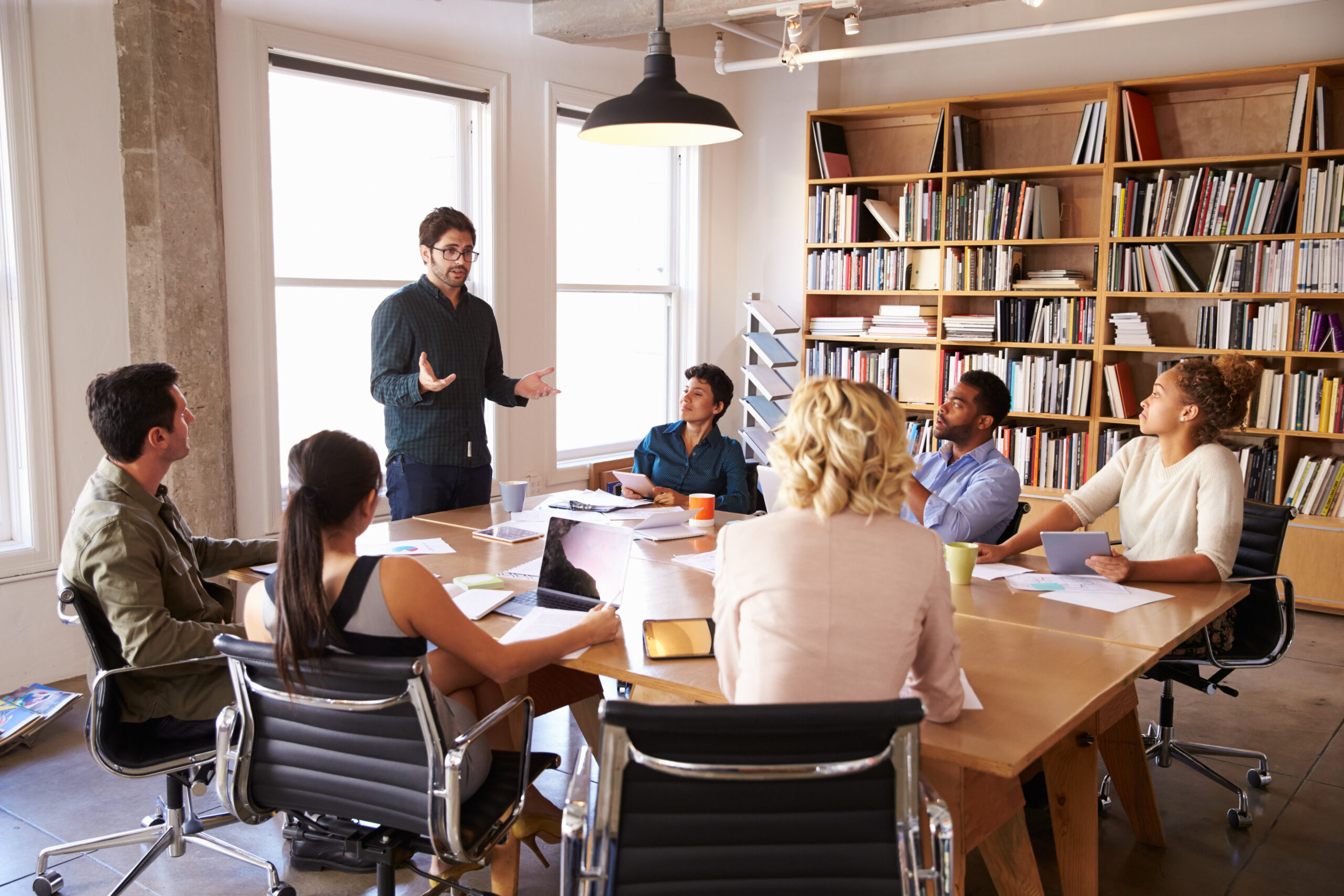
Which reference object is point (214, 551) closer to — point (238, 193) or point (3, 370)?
point (3, 370)

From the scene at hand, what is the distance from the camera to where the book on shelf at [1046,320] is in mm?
5430

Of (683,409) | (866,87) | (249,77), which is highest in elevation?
(866,87)

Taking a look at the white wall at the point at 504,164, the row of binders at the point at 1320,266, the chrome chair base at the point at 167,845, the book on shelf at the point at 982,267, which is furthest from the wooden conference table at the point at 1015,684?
the book on shelf at the point at 982,267

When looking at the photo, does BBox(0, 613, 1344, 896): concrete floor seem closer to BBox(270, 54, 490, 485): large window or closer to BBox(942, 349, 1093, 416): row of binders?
BBox(270, 54, 490, 485): large window

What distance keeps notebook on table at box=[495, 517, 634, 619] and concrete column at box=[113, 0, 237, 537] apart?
2.20 meters

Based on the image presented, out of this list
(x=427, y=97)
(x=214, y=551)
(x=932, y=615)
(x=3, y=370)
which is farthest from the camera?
(x=427, y=97)

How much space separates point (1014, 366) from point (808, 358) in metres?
1.24

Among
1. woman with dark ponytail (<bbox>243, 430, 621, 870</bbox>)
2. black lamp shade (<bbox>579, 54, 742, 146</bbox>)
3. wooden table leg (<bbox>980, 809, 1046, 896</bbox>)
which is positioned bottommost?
wooden table leg (<bbox>980, 809, 1046, 896</bbox>)

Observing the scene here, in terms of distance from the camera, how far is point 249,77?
167 inches

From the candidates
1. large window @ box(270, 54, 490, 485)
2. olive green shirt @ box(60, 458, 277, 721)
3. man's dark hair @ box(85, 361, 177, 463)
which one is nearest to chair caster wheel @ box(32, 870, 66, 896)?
olive green shirt @ box(60, 458, 277, 721)

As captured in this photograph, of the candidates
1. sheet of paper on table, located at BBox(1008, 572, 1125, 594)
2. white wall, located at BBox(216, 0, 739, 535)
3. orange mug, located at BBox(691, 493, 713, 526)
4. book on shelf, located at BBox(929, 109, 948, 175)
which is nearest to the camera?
sheet of paper on table, located at BBox(1008, 572, 1125, 594)

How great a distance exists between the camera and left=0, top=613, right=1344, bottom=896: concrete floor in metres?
2.63

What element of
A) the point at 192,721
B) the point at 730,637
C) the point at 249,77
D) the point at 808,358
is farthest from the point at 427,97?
the point at 730,637

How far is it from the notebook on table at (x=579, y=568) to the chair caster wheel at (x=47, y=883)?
49.6 inches
